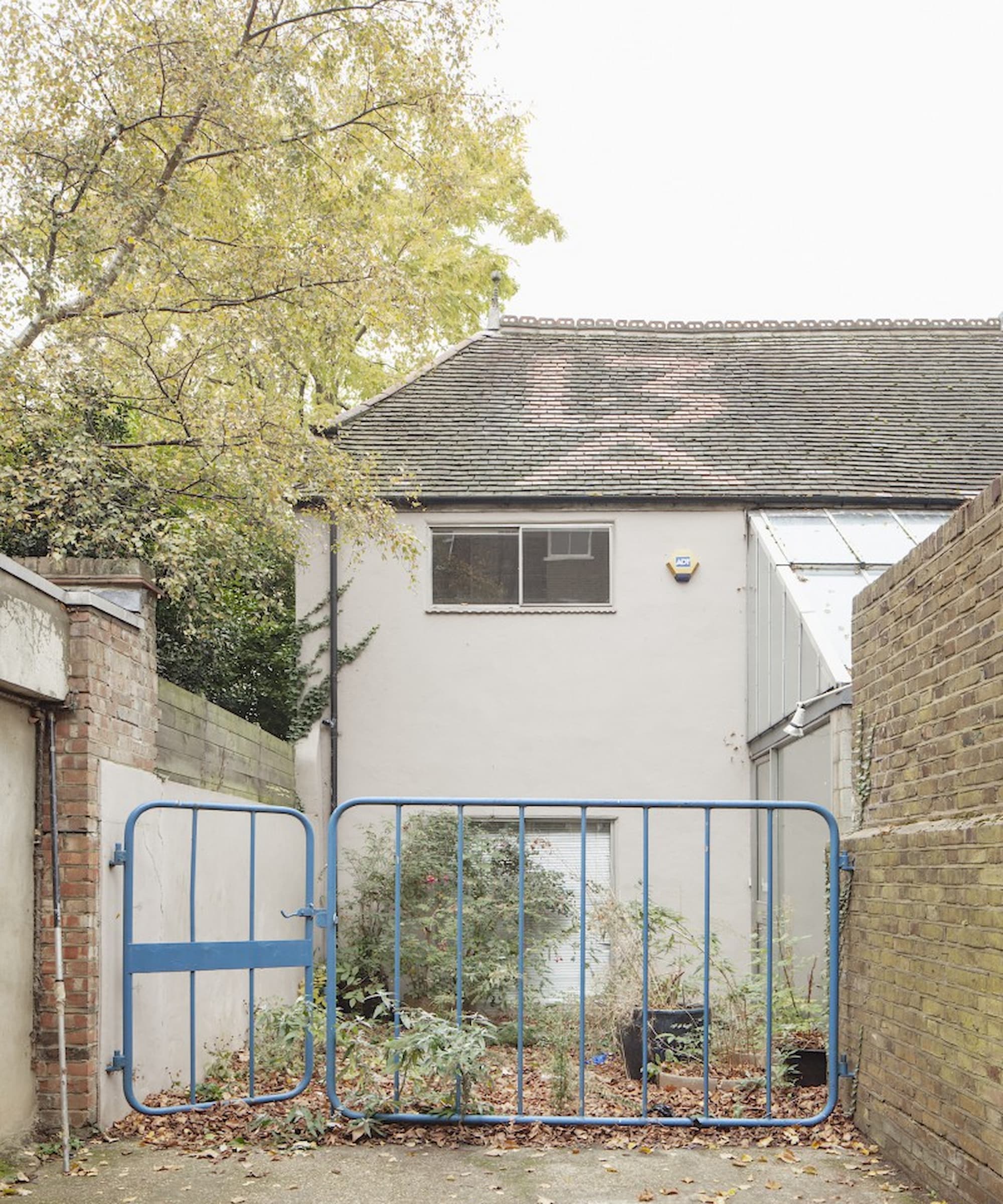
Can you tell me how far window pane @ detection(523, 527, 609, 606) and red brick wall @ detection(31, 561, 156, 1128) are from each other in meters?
7.79

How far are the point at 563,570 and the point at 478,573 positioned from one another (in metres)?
0.89

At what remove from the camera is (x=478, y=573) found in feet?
44.5

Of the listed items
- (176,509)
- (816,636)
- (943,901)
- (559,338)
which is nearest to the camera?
(943,901)

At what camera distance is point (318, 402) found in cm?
1917

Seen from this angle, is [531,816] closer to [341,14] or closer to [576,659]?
[576,659]

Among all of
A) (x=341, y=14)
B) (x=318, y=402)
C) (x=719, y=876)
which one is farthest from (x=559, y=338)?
(x=719, y=876)

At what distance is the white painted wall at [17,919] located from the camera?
5297mm

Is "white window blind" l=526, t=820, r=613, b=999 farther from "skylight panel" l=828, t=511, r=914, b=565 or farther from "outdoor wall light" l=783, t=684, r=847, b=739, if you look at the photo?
"skylight panel" l=828, t=511, r=914, b=565

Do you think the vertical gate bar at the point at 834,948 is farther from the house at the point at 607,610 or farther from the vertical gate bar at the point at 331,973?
the house at the point at 607,610

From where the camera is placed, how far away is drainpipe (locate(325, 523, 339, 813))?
520 inches

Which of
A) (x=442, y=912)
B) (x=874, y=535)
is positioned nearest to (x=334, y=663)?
(x=442, y=912)

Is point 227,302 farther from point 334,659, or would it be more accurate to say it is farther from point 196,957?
point 196,957

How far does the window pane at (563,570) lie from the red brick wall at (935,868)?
7042mm

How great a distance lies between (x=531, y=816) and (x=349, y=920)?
2.07 m
